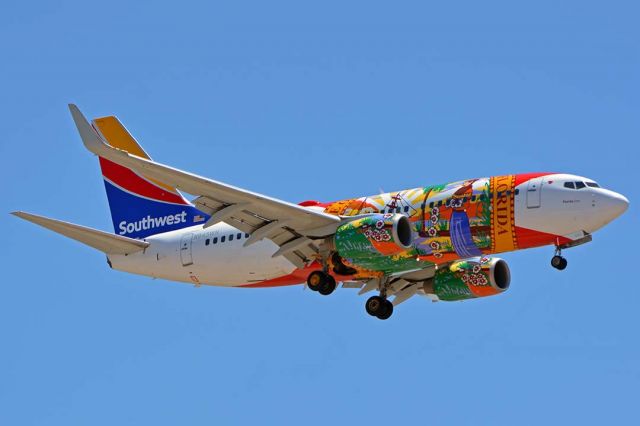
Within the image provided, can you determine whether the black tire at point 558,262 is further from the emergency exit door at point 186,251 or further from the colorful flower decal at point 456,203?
the emergency exit door at point 186,251

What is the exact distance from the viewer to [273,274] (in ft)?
150

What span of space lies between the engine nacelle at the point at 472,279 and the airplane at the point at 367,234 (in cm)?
4

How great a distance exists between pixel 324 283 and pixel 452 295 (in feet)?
20.8

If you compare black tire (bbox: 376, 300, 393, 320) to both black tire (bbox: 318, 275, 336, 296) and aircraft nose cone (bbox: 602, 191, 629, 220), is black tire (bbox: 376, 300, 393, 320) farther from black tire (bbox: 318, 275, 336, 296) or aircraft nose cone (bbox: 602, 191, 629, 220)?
aircraft nose cone (bbox: 602, 191, 629, 220)

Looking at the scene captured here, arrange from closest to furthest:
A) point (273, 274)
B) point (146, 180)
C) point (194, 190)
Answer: point (194, 190), point (273, 274), point (146, 180)

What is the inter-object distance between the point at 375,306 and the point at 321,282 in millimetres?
3662

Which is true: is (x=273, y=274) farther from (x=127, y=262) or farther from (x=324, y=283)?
(x=127, y=262)

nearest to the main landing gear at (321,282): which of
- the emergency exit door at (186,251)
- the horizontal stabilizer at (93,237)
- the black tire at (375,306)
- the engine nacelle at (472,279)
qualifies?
the black tire at (375,306)

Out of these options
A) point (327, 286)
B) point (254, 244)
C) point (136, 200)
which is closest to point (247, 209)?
point (254, 244)

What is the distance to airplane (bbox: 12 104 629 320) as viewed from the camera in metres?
41.3

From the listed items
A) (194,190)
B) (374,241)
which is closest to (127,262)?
(194,190)

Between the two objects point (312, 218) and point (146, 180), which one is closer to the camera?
point (312, 218)

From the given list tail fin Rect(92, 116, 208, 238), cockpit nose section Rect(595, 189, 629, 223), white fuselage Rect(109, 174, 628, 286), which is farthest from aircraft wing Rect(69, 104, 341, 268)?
cockpit nose section Rect(595, 189, 629, 223)

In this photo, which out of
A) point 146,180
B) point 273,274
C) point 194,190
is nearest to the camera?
point 194,190
